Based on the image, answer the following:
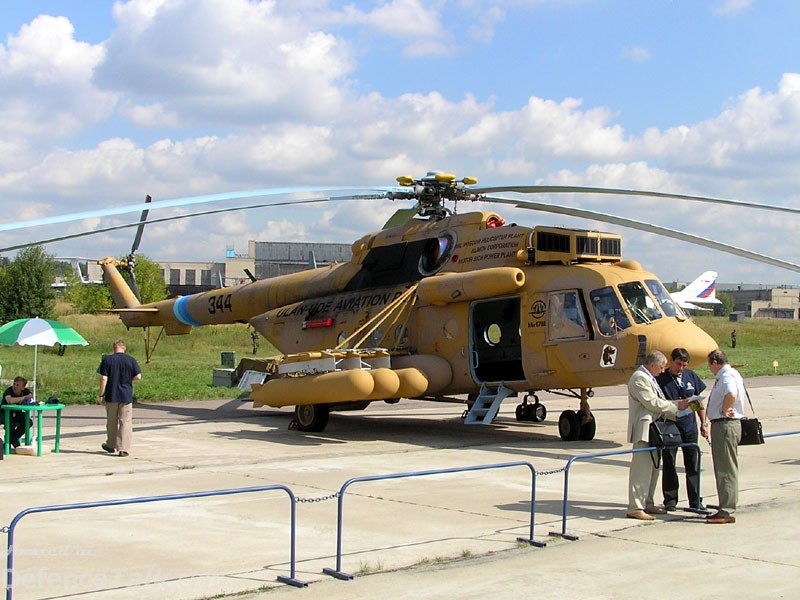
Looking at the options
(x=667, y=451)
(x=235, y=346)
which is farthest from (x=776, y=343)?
(x=667, y=451)

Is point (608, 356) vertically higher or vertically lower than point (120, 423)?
higher

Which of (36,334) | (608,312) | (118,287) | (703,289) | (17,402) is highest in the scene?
(703,289)

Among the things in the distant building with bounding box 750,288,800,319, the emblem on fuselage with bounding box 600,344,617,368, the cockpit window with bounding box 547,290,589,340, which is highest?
the distant building with bounding box 750,288,800,319

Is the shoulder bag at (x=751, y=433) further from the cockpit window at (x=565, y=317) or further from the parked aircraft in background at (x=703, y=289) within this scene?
the parked aircraft in background at (x=703, y=289)

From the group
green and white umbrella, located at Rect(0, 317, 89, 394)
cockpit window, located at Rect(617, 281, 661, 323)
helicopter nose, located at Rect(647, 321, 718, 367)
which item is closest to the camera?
helicopter nose, located at Rect(647, 321, 718, 367)

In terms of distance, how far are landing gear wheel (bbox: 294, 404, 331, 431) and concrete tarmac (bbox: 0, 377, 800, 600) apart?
1.14 metres

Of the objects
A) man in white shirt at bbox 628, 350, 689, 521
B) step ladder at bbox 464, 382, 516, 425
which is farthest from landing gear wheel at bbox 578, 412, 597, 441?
man in white shirt at bbox 628, 350, 689, 521

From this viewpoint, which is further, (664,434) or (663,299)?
(663,299)

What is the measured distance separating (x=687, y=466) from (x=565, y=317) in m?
5.83

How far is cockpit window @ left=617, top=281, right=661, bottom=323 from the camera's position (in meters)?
15.0

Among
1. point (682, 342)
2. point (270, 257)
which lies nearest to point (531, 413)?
point (682, 342)

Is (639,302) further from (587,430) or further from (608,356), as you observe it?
(587,430)

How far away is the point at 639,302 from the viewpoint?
49.8 ft

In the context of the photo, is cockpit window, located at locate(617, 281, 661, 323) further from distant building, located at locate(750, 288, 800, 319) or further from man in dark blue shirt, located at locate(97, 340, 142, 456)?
distant building, located at locate(750, 288, 800, 319)
